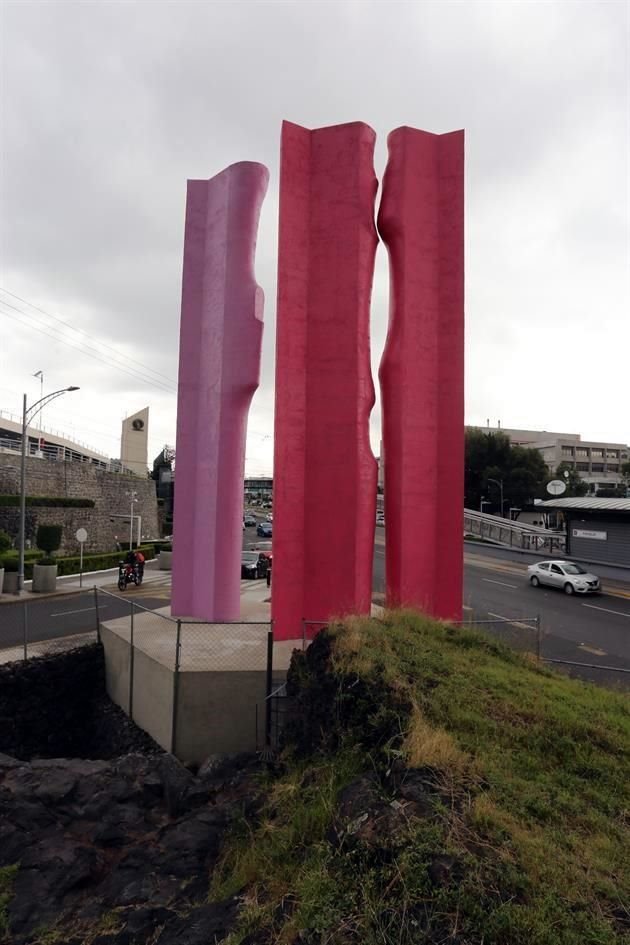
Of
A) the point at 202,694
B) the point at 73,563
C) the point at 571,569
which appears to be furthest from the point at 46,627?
the point at 571,569

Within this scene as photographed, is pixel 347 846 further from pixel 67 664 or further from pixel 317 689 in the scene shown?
pixel 67 664

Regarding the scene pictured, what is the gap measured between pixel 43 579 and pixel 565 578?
72.9ft

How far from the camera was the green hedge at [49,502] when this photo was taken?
28.7 m

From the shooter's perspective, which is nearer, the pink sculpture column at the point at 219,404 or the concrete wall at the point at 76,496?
the pink sculpture column at the point at 219,404

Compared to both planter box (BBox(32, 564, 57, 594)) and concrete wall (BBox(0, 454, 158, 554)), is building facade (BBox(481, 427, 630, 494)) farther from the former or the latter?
planter box (BBox(32, 564, 57, 594))

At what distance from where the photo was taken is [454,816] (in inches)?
183

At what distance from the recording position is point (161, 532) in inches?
1898

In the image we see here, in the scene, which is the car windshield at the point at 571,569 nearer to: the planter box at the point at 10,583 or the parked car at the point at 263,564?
the parked car at the point at 263,564

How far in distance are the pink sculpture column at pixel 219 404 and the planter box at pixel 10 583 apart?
1123 centimetres

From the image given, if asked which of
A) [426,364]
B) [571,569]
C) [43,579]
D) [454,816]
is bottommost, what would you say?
[43,579]

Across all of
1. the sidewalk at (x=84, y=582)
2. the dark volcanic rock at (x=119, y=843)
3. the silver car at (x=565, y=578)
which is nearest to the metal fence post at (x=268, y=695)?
the dark volcanic rock at (x=119, y=843)

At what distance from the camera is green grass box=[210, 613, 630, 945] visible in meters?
3.84

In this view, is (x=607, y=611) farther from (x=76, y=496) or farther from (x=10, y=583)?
(x=76, y=496)

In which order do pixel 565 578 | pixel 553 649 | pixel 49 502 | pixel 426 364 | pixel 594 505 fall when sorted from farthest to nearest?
pixel 49 502, pixel 594 505, pixel 565 578, pixel 553 649, pixel 426 364
